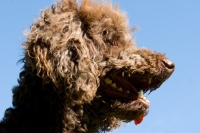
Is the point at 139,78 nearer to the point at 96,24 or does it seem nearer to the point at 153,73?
the point at 153,73

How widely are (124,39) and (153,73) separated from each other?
2.38ft

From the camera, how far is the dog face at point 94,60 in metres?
6.29

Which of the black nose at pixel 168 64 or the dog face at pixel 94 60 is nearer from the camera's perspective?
the dog face at pixel 94 60

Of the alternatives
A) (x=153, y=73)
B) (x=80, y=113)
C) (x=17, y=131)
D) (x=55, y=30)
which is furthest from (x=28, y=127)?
(x=153, y=73)

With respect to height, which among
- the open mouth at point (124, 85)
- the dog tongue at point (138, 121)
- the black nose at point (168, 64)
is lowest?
the dog tongue at point (138, 121)

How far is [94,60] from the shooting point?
6723mm

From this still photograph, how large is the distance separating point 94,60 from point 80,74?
40cm

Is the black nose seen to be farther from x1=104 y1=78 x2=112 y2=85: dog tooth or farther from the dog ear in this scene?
the dog ear

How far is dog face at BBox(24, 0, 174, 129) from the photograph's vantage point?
6.29 m

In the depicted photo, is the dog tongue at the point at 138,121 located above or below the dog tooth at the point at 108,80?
below

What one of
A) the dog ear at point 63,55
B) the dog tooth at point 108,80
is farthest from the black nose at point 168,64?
the dog ear at point 63,55

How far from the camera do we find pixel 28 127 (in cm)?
631

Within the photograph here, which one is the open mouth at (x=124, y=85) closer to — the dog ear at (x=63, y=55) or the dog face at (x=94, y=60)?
the dog face at (x=94, y=60)

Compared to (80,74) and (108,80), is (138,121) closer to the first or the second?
(108,80)
